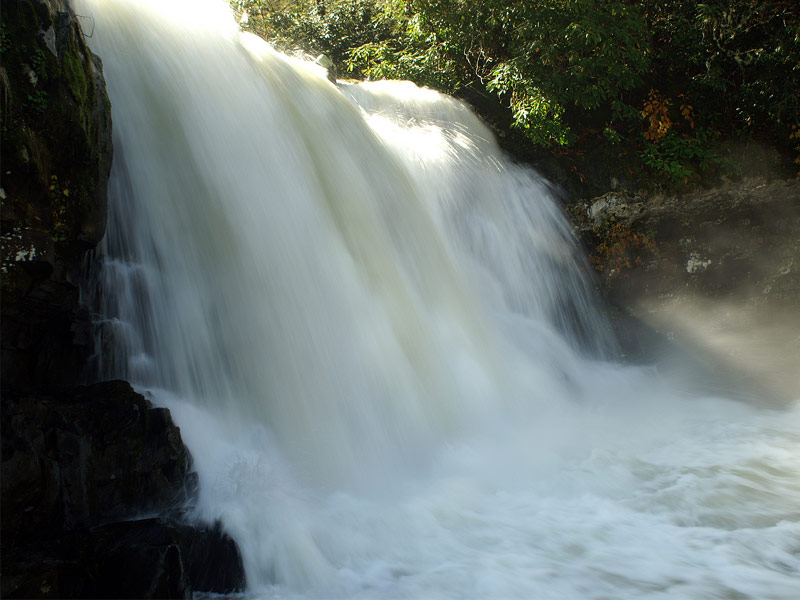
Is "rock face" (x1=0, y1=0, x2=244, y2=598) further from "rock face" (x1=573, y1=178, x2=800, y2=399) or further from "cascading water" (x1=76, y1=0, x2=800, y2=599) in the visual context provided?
"rock face" (x1=573, y1=178, x2=800, y2=399)

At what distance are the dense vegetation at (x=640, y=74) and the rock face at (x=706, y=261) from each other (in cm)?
50

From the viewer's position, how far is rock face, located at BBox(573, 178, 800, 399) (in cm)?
853

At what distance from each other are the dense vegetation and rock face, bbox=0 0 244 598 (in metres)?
6.35

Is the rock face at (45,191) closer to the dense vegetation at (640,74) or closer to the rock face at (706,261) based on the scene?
the dense vegetation at (640,74)

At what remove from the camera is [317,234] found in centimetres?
541

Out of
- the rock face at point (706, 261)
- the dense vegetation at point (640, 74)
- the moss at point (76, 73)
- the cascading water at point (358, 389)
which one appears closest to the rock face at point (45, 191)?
the moss at point (76, 73)

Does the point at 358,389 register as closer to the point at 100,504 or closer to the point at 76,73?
the point at 100,504

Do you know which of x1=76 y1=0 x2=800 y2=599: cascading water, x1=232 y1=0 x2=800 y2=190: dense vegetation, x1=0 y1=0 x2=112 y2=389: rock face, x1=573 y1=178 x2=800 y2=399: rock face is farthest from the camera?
x1=573 y1=178 x2=800 y2=399: rock face

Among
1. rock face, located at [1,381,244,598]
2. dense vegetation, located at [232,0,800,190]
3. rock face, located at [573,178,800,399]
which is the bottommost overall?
rock face, located at [1,381,244,598]

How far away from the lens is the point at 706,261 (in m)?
8.71

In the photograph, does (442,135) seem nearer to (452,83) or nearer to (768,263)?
(452,83)

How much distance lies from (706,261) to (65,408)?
8545 millimetres

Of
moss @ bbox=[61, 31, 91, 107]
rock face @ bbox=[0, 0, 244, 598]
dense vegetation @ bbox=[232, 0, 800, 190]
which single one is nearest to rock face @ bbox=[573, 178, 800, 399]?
dense vegetation @ bbox=[232, 0, 800, 190]

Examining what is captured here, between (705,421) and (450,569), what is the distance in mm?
4176
